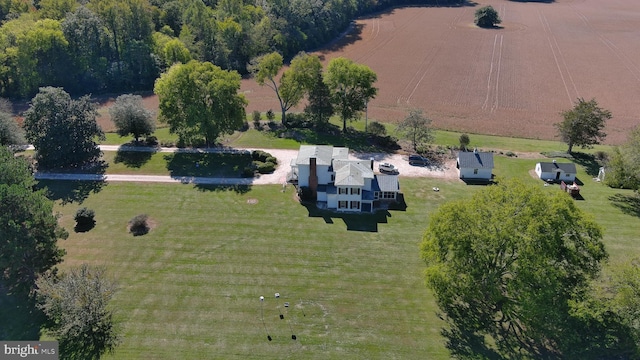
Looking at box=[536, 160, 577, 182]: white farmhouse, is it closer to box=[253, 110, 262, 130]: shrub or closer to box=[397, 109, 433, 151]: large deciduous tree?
box=[397, 109, 433, 151]: large deciduous tree

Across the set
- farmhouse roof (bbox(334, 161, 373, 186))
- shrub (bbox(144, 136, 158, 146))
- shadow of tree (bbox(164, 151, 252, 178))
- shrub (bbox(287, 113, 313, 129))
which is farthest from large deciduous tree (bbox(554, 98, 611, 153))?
shrub (bbox(144, 136, 158, 146))

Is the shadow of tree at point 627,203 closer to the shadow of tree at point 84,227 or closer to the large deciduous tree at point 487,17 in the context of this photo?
the shadow of tree at point 84,227

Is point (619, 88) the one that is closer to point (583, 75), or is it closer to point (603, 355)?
point (583, 75)

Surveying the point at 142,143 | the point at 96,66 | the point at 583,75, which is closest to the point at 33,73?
the point at 96,66

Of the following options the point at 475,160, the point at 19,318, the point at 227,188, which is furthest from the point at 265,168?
the point at 19,318

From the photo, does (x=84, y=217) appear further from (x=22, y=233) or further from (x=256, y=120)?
(x=256, y=120)

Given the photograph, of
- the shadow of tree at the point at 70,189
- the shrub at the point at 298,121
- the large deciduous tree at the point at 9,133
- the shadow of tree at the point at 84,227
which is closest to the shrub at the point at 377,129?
the shrub at the point at 298,121
